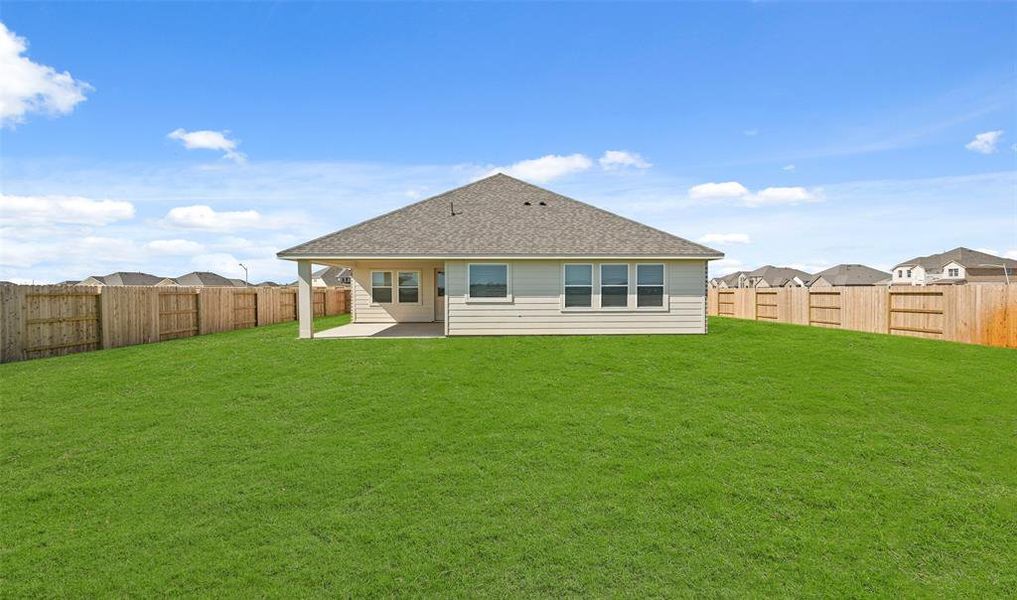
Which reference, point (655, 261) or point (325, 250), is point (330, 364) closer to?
point (325, 250)

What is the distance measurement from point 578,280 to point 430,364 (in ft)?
22.0

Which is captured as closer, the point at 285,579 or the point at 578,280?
the point at 285,579

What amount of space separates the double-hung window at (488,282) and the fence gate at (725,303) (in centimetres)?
1834

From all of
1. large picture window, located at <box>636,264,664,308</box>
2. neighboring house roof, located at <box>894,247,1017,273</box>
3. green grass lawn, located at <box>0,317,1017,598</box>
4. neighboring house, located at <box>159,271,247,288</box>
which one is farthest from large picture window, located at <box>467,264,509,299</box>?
neighboring house, located at <box>159,271,247,288</box>

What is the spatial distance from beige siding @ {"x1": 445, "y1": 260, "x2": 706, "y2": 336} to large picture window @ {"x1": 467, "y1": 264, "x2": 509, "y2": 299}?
27cm

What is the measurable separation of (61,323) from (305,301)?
638cm

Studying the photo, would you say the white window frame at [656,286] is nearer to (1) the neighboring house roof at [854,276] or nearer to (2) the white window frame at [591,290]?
(2) the white window frame at [591,290]

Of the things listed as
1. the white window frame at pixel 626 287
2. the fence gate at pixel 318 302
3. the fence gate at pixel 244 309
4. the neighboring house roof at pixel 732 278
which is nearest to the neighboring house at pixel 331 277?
the fence gate at pixel 318 302

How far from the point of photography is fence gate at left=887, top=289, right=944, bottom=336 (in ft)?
53.6

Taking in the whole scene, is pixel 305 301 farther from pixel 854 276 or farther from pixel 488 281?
pixel 854 276

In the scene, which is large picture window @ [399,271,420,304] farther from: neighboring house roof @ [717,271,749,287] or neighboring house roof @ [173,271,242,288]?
neighboring house roof @ [717,271,749,287]

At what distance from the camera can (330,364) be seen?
37.6 ft

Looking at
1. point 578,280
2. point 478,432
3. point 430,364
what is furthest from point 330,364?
point 578,280

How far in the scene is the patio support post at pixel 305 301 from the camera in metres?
15.5
